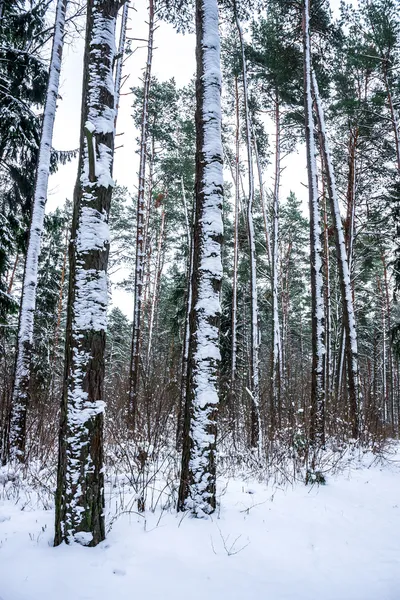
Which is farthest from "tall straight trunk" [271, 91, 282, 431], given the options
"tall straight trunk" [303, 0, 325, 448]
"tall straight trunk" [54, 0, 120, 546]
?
"tall straight trunk" [54, 0, 120, 546]

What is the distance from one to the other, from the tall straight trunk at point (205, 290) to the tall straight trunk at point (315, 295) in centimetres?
334

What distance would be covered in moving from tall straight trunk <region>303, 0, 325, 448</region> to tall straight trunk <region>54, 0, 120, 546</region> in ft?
14.6

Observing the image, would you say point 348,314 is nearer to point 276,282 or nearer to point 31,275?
point 276,282

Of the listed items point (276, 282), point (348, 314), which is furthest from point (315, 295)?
point (276, 282)

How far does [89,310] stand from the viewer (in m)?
2.55

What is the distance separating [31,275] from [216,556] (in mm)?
4729

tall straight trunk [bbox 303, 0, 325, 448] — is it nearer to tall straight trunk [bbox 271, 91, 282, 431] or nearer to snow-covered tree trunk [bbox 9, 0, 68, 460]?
tall straight trunk [bbox 271, 91, 282, 431]

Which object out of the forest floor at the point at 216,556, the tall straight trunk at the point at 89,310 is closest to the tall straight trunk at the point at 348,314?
the forest floor at the point at 216,556

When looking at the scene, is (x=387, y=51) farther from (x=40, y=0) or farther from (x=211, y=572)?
(x=211, y=572)

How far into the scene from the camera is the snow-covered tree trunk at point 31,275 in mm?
4875

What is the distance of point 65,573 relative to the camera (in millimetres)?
2010

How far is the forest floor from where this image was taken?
1971 millimetres

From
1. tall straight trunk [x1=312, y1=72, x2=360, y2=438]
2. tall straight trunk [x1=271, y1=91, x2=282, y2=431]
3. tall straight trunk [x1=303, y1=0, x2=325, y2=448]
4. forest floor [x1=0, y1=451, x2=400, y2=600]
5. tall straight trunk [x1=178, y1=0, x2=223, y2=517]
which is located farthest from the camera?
tall straight trunk [x1=271, y1=91, x2=282, y2=431]

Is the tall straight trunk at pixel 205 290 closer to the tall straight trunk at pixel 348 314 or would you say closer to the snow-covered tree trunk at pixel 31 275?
the snow-covered tree trunk at pixel 31 275
